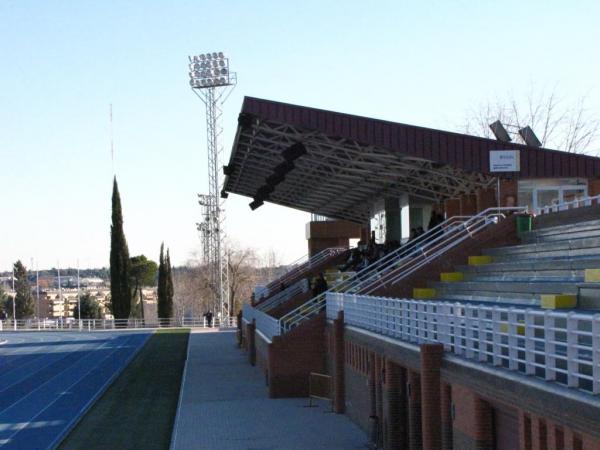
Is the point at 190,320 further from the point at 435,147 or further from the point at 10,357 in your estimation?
the point at 435,147

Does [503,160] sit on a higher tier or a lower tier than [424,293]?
higher

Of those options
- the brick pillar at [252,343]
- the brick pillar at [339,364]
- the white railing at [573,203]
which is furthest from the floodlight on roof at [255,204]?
the brick pillar at [339,364]

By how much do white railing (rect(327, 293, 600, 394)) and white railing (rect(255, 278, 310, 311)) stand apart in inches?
738

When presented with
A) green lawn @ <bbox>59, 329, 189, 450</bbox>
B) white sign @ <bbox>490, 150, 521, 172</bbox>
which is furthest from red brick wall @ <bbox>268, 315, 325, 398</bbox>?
white sign @ <bbox>490, 150, 521, 172</bbox>

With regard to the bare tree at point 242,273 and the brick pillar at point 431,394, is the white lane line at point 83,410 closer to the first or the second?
the brick pillar at point 431,394

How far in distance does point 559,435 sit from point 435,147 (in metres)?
17.8

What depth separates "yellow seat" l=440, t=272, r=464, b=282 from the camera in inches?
872

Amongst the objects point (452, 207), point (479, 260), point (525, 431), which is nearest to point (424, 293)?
point (479, 260)

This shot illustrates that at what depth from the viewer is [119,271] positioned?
77.3 metres

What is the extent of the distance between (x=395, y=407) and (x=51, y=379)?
881 inches

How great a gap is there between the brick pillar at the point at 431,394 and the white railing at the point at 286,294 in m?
26.5

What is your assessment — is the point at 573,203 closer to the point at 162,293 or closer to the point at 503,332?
the point at 503,332

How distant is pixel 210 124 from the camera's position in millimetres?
66125

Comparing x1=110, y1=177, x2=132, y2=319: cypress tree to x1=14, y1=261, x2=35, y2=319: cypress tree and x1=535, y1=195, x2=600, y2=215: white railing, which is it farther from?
x1=535, y1=195, x2=600, y2=215: white railing
